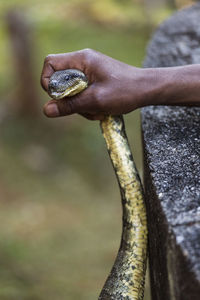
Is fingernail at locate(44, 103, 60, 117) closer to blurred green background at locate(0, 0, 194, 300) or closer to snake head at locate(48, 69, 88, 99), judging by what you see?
snake head at locate(48, 69, 88, 99)

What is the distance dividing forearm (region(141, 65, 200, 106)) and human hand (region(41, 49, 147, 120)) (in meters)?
→ 0.03

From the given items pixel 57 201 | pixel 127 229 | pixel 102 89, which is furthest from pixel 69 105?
pixel 57 201

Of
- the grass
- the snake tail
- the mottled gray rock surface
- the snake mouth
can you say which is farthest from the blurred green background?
the snake mouth

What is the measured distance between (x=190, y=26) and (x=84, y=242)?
2.25 metres

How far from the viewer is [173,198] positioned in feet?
5.16

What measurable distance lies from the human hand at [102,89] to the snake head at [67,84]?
0.07ft

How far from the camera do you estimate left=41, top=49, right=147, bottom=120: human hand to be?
6.09 feet

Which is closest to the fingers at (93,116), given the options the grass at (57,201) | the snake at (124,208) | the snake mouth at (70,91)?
the snake at (124,208)


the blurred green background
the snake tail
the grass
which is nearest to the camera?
the snake tail

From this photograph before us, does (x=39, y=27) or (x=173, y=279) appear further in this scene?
(x=39, y=27)

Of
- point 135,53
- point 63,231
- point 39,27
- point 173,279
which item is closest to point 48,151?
point 63,231

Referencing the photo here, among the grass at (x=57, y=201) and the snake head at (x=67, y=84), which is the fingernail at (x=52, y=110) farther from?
the grass at (x=57, y=201)

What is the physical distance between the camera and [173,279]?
4.72 ft

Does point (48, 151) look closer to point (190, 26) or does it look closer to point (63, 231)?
point (63, 231)
